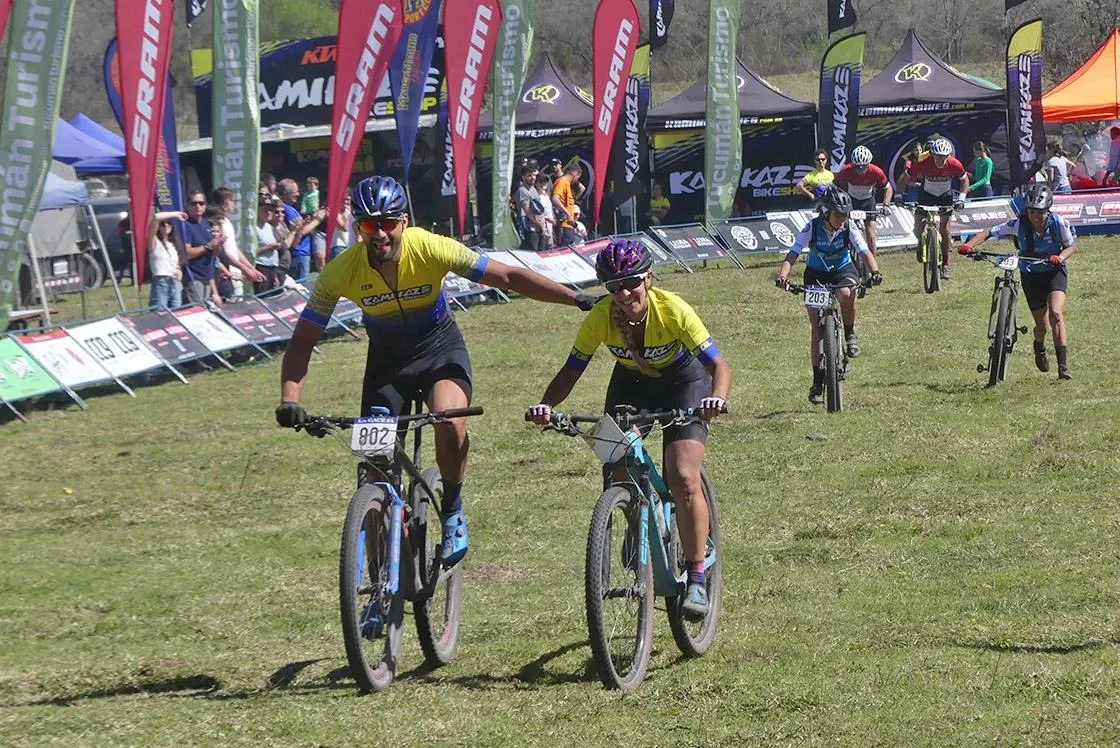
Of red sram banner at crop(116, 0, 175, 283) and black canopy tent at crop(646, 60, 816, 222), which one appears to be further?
black canopy tent at crop(646, 60, 816, 222)

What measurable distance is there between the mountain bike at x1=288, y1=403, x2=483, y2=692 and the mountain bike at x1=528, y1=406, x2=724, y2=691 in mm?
Answer: 637

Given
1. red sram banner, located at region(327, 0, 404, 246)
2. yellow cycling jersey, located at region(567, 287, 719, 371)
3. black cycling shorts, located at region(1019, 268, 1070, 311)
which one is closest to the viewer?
yellow cycling jersey, located at region(567, 287, 719, 371)

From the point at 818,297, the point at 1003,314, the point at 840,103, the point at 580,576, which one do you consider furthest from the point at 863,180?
the point at 580,576

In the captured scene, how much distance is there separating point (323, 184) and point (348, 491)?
28.5 meters

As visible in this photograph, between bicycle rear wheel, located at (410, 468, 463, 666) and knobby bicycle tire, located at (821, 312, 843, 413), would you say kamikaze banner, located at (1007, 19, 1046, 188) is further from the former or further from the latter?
bicycle rear wheel, located at (410, 468, 463, 666)

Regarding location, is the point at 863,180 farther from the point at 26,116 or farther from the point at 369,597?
the point at 369,597

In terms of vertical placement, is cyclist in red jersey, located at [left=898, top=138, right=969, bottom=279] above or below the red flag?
below

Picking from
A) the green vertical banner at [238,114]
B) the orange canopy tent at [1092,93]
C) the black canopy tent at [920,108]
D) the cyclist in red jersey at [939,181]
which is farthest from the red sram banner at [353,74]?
the orange canopy tent at [1092,93]

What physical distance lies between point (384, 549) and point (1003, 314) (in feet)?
30.4

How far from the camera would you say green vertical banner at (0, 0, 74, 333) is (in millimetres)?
15086

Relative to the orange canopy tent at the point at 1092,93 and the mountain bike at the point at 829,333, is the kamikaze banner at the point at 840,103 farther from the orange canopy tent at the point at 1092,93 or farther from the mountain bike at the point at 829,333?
the mountain bike at the point at 829,333

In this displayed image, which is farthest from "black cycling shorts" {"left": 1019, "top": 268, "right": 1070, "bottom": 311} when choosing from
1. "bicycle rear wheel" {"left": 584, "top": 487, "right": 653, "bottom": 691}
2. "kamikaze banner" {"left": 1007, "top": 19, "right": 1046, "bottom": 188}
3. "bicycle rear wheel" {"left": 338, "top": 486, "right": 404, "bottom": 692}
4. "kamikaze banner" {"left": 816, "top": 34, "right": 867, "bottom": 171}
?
"kamikaze banner" {"left": 816, "top": 34, "right": 867, "bottom": 171}

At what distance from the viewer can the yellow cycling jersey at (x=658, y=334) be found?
707cm

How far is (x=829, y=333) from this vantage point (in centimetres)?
1357
